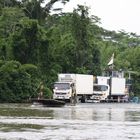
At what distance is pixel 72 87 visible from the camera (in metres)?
65.4

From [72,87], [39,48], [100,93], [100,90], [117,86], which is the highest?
[39,48]

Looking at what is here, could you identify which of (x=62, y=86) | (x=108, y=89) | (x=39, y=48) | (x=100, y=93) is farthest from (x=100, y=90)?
(x=62, y=86)

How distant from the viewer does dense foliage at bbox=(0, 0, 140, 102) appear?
2557 inches

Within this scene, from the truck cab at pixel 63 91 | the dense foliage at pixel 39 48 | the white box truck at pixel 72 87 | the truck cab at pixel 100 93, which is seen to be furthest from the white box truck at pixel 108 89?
the truck cab at pixel 63 91

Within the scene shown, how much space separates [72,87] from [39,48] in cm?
1055

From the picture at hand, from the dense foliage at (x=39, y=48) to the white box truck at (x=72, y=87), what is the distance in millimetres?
2537

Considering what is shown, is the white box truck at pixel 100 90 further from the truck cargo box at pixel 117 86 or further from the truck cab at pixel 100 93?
the truck cargo box at pixel 117 86

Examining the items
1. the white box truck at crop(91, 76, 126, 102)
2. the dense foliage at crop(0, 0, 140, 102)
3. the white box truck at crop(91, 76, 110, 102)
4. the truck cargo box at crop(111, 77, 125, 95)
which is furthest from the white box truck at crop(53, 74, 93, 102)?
the truck cargo box at crop(111, 77, 125, 95)

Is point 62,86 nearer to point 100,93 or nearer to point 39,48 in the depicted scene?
point 39,48

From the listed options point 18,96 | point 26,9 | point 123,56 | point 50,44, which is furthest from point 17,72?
point 123,56

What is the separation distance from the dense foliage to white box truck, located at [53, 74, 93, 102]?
2.54m

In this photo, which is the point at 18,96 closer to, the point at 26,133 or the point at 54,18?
the point at 54,18

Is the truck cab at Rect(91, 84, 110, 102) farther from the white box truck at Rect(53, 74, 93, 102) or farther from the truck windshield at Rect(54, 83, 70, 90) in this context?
the truck windshield at Rect(54, 83, 70, 90)

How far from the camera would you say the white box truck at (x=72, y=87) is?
64688mm
